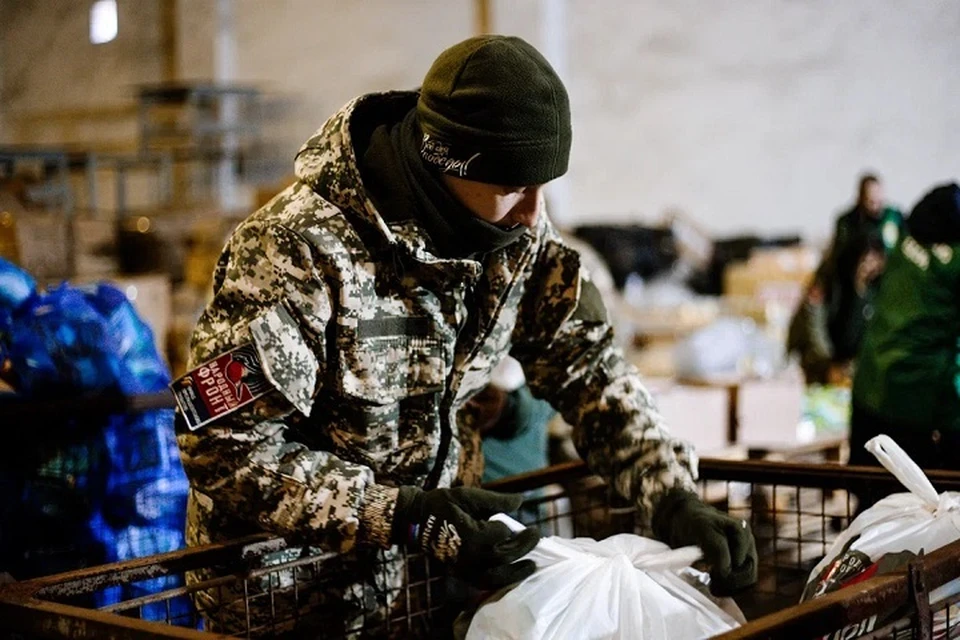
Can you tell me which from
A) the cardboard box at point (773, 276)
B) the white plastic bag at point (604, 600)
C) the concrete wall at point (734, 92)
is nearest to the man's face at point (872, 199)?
the cardboard box at point (773, 276)

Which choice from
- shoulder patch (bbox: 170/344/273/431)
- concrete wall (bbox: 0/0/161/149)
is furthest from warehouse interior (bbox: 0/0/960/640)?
concrete wall (bbox: 0/0/161/149)

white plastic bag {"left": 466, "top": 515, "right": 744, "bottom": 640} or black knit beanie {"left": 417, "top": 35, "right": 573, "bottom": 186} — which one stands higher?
black knit beanie {"left": 417, "top": 35, "right": 573, "bottom": 186}

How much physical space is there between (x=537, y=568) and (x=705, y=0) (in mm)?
8614

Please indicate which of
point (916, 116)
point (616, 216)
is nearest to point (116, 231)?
point (616, 216)

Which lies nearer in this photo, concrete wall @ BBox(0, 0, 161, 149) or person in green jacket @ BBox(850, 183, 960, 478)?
person in green jacket @ BBox(850, 183, 960, 478)

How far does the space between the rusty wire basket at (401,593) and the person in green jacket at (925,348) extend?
5.55 feet

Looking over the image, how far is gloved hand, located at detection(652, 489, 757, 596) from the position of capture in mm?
1596

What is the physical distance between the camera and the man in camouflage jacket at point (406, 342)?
1.56 m

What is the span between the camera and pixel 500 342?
6.40 ft

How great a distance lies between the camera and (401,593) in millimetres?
1927

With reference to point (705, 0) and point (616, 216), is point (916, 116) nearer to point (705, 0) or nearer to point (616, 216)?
point (705, 0)

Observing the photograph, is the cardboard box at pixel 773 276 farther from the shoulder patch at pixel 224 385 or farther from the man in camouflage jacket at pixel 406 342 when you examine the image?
the shoulder patch at pixel 224 385

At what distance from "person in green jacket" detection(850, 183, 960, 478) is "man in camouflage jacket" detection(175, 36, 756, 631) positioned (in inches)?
78.2

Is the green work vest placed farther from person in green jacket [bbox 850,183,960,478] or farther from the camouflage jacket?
the camouflage jacket
